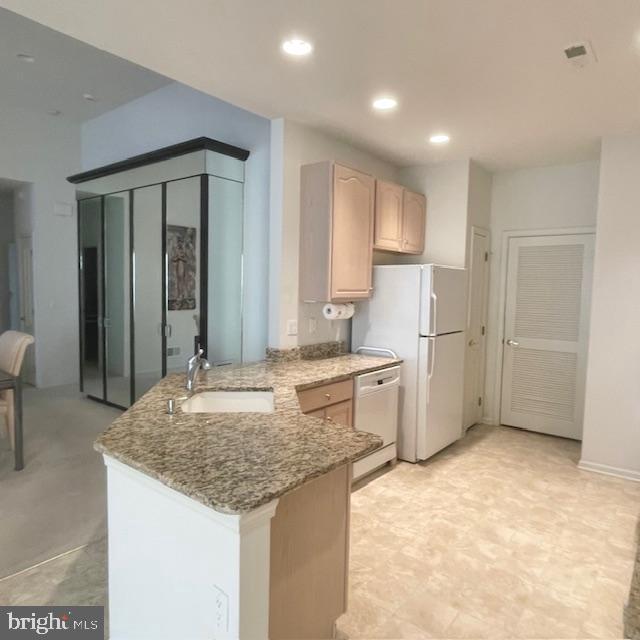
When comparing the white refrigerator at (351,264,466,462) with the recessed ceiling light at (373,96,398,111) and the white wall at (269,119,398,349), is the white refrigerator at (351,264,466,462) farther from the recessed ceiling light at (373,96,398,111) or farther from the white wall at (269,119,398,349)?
the recessed ceiling light at (373,96,398,111)

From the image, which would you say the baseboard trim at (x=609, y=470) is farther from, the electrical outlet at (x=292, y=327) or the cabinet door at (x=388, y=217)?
the electrical outlet at (x=292, y=327)

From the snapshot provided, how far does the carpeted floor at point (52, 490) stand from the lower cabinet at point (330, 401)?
4.43 ft

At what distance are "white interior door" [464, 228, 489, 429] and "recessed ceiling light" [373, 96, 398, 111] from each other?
1754 millimetres

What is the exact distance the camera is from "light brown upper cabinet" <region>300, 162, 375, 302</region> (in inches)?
129

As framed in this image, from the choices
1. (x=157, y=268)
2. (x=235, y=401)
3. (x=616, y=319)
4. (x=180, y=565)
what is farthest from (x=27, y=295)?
(x=616, y=319)

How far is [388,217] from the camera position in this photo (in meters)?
3.89

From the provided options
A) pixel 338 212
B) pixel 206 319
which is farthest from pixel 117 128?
pixel 338 212

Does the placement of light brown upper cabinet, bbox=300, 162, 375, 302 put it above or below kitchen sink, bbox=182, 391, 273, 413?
above

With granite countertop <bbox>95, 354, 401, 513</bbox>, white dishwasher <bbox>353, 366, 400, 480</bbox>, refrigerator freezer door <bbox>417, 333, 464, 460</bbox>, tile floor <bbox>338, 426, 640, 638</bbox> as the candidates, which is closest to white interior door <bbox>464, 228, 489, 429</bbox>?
refrigerator freezer door <bbox>417, 333, 464, 460</bbox>

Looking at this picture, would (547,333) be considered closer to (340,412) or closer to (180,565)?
(340,412)

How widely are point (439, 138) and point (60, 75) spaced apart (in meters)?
3.56

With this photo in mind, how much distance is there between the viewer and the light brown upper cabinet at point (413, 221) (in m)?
4.10

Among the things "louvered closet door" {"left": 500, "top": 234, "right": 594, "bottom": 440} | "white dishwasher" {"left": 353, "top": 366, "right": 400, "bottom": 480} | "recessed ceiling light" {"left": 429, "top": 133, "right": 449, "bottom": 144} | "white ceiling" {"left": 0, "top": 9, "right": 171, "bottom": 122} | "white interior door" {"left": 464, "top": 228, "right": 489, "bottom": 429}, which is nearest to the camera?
"white dishwasher" {"left": 353, "top": 366, "right": 400, "bottom": 480}

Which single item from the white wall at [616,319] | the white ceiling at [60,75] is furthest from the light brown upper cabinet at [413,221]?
the white ceiling at [60,75]
